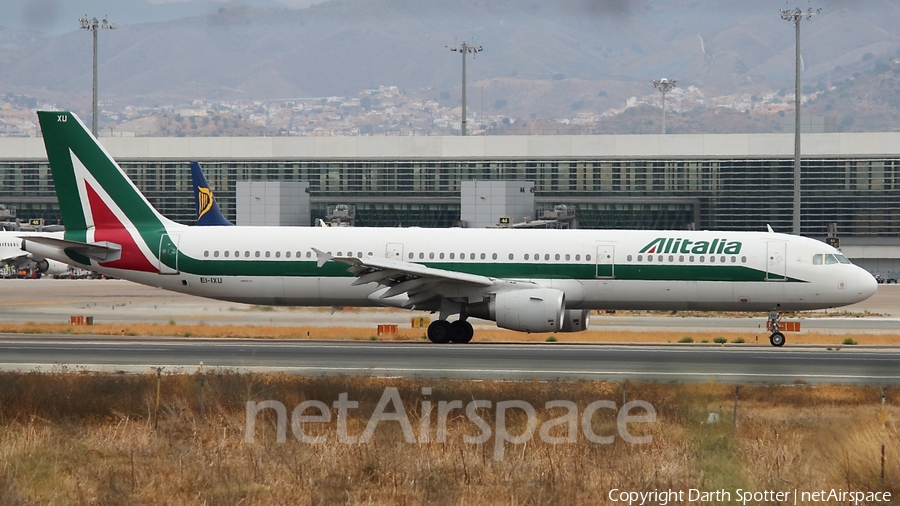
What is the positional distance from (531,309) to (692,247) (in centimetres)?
588

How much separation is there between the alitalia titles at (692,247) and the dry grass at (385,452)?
13080 mm

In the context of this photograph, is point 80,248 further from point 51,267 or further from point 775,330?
point 51,267

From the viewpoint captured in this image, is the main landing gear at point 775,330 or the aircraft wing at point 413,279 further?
the main landing gear at point 775,330

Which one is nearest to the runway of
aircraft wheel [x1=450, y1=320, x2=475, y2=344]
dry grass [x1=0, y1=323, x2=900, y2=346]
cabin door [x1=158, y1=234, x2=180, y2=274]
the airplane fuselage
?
aircraft wheel [x1=450, y1=320, x2=475, y2=344]

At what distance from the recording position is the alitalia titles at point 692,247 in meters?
33.3

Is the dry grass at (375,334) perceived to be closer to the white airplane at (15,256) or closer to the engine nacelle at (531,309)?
the engine nacelle at (531,309)

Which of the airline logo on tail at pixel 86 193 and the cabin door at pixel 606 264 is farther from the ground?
the airline logo on tail at pixel 86 193

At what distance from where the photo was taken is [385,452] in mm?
15812

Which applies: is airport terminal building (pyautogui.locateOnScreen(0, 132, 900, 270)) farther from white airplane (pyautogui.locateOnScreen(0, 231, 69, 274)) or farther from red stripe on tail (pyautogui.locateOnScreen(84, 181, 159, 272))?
red stripe on tail (pyautogui.locateOnScreen(84, 181, 159, 272))

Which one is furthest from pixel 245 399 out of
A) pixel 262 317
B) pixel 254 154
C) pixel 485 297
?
pixel 254 154
